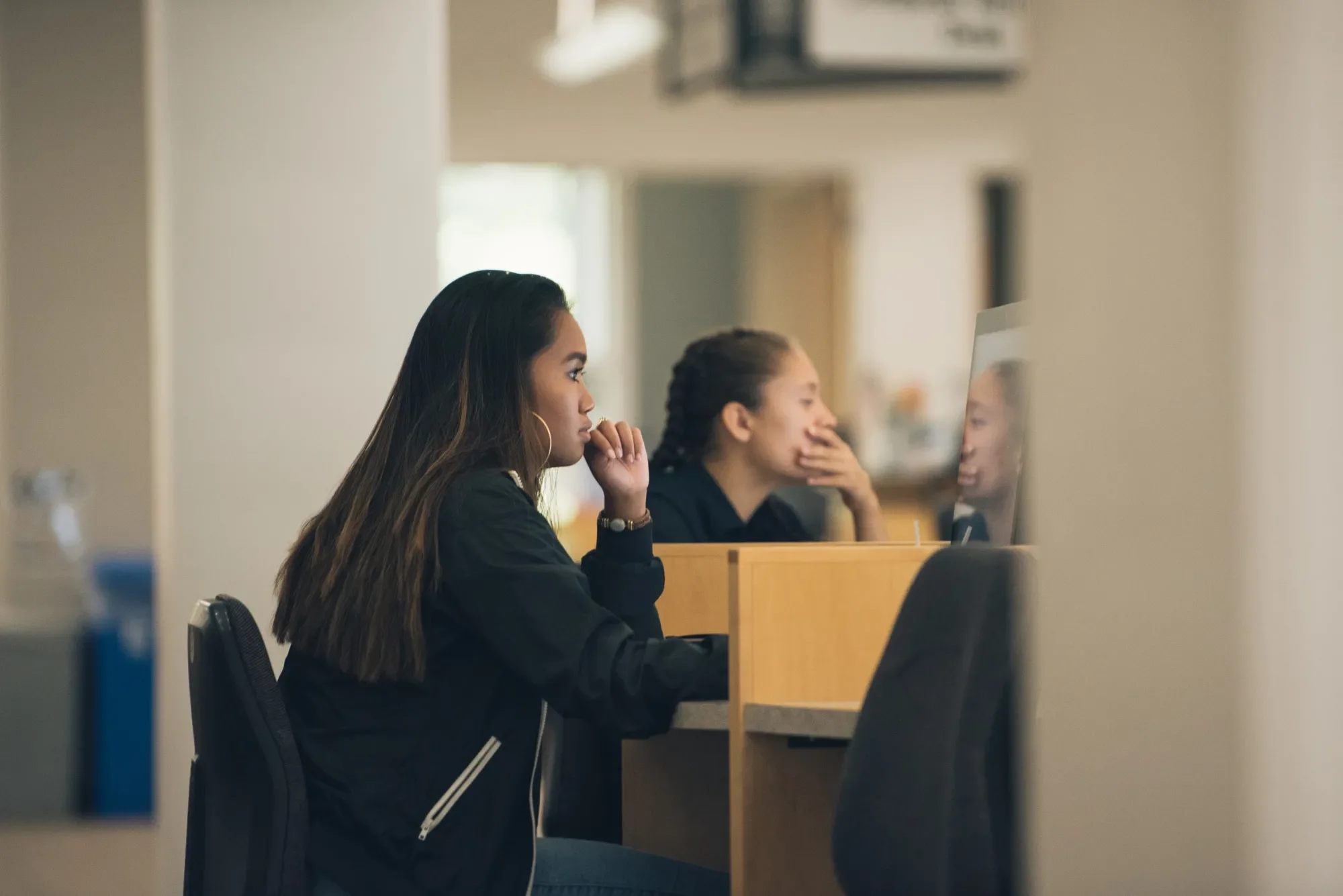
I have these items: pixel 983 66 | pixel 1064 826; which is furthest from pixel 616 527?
pixel 983 66

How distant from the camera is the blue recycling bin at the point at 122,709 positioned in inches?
139

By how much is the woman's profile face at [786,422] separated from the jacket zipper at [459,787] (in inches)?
45.3

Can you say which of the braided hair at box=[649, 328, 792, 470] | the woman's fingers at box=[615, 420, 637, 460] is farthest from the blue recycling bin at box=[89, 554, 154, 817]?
the woman's fingers at box=[615, 420, 637, 460]

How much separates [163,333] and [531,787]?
5.03 ft

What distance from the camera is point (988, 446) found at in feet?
5.99

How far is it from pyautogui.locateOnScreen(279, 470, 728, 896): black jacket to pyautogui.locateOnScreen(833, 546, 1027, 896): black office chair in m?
0.27

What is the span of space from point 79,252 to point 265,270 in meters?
1.51

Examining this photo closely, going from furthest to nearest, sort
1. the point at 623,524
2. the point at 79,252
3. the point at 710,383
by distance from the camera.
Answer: the point at 79,252 → the point at 710,383 → the point at 623,524

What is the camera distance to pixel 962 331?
25.6 ft

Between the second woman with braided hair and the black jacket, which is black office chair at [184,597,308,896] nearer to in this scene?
the black jacket

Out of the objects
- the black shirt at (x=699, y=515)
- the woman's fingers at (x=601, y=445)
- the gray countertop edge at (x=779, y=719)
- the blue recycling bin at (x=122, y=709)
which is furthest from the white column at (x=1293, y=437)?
the blue recycling bin at (x=122, y=709)

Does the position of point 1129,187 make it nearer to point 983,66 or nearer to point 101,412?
point 983,66

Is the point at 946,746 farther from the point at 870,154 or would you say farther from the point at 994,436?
the point at 870,154

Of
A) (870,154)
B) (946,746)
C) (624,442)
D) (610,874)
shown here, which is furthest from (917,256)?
(946,746)
